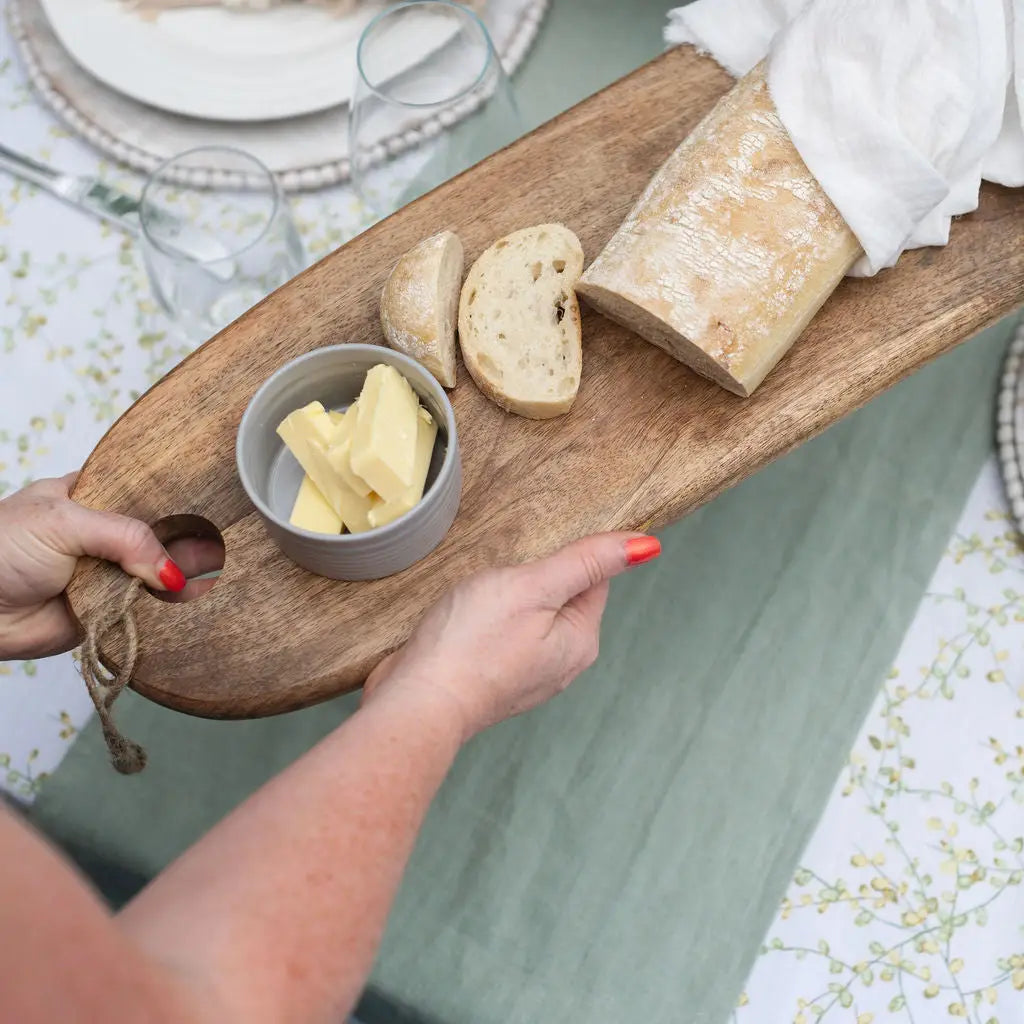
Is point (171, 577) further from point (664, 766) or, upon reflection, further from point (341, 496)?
point (664, 766)

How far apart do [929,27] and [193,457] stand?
719 mm

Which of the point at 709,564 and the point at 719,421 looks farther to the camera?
the point at 709,564

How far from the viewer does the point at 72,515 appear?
0.81 meters

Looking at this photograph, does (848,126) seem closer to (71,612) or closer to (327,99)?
(327,99)

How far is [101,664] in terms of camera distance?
0.84 m

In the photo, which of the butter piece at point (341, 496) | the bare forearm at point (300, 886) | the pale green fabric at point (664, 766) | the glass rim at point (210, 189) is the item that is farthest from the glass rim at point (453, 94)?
the bare forearm at point (300, 886)

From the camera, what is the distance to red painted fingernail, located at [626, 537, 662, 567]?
31.2 inches

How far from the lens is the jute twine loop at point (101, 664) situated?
2.59 feet

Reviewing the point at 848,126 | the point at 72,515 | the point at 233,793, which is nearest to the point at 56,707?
the point at 233,793

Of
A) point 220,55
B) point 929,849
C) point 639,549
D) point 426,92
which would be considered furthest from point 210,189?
point 929,849

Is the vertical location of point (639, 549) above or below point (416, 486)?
below

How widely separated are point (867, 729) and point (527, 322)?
54 centimetres

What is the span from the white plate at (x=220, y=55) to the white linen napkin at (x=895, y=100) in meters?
Result: 0.58

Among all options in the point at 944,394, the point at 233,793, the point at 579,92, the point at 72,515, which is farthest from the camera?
the point at 579,92
